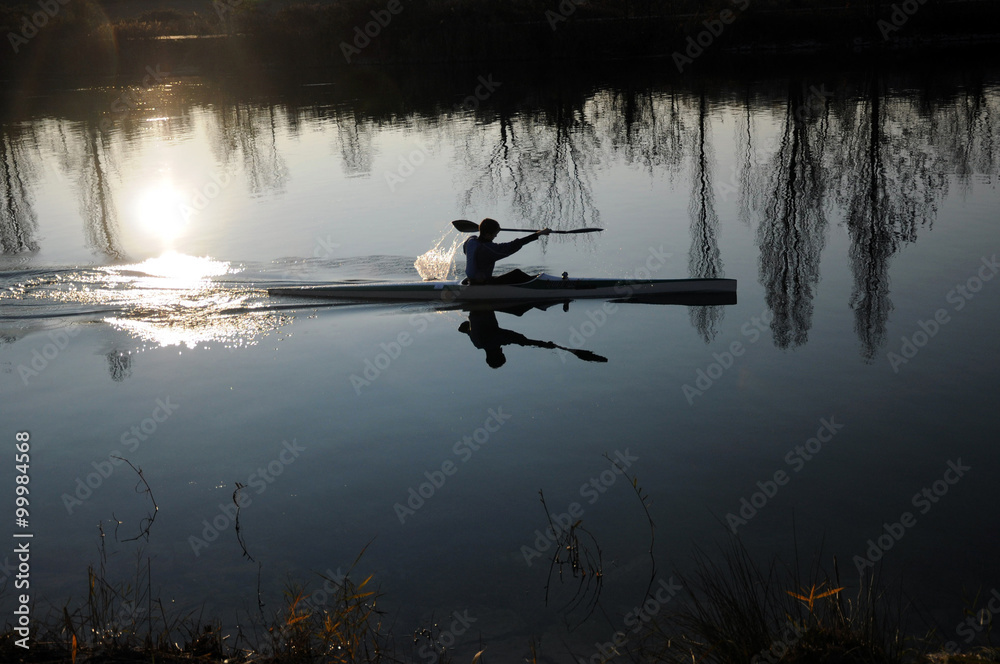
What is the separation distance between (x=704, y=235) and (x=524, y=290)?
3.81 m

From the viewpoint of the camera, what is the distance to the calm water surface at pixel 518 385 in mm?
5555

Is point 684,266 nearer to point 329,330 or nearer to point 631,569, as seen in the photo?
point 329,330

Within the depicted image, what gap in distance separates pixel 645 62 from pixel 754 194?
931 inches

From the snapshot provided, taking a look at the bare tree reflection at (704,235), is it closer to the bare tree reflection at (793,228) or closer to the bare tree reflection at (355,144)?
the bare tree reflection at (793,228)

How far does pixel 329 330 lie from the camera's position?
403 inches

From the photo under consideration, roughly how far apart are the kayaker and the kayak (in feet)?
0.29

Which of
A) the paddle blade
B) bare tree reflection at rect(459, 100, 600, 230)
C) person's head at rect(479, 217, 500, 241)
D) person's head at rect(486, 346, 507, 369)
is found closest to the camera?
person's head at rect(486, 346, 507, 369)

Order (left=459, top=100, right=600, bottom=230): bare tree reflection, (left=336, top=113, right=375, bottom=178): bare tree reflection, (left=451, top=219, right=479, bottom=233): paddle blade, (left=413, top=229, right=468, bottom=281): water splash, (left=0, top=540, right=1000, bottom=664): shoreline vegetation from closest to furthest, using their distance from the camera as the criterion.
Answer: (left=0, top=540, right=1000, bottom=664): shoreline vegetation, (left=451, top=219, right=479, bottom=233): paddle blade, (left=413, top=229, right=468, bottom=281): water splash, (left=459, top=100, right=600, bottom=230): bare tree reflection, (left=336, top=113, right=375, bottom=178): bare tree reflection

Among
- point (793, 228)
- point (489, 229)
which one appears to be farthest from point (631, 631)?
point (793, 228)

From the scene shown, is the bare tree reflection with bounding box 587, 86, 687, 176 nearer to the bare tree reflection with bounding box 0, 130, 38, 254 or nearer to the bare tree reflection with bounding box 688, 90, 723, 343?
the bare tree reflection with bounding box 688, 90, 723, 343

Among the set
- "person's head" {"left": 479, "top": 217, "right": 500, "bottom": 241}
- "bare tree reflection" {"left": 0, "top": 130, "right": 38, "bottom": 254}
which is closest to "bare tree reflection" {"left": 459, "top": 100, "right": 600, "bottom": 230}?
"person's head" {"left": 479, "top": 217, "right": 500, "bottom": 241}

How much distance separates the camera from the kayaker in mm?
10695

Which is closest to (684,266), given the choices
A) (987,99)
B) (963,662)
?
→ (963,662)

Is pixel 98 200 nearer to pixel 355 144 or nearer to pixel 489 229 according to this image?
pixel 355 144
